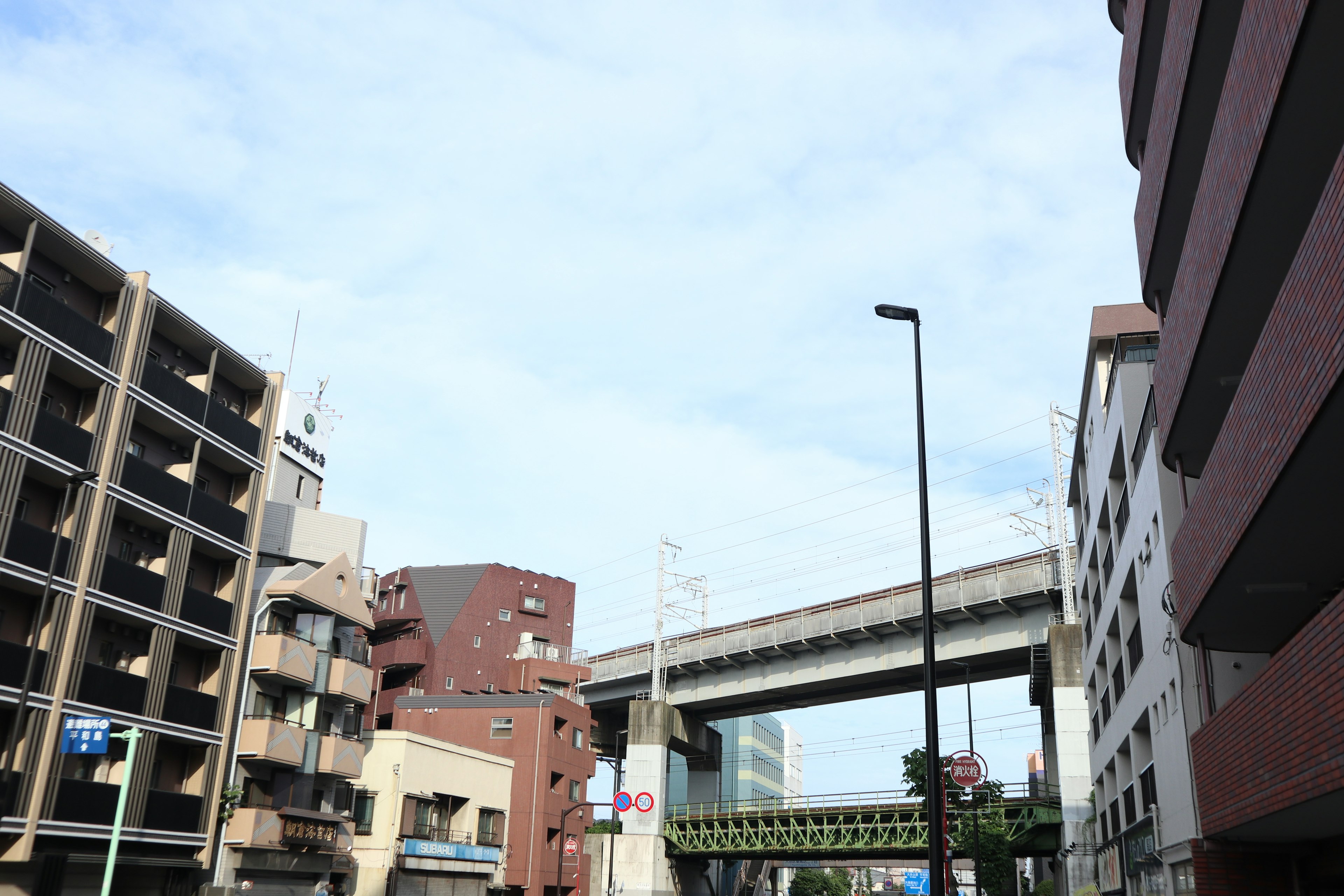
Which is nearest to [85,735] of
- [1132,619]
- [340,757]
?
[340,757]

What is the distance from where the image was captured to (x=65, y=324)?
3350 cm

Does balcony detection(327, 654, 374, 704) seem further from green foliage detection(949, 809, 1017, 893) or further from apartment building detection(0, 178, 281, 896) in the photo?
green foliage detection(949, 809, 1017, 893)

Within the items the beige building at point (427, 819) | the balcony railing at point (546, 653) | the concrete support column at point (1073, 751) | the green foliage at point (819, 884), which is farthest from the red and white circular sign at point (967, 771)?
the green foliage at point (819, 884)

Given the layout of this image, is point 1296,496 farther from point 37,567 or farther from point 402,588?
point 402,588

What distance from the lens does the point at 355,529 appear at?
50.9 meters

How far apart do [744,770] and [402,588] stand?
64880 millimetres

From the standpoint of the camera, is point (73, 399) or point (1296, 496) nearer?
point (1296, 496)

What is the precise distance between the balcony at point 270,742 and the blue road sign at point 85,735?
12632 mm

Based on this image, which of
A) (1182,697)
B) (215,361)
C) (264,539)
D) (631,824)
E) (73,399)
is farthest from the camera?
(631,824)

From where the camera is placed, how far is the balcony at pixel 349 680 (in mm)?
45969

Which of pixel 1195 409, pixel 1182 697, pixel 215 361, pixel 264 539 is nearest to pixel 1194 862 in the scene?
pixel 1182 697

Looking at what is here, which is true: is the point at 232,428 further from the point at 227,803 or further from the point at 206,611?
the point at 227,803

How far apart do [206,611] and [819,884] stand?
106 meters

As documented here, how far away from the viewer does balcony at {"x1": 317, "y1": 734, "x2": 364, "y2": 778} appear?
4499 cm
